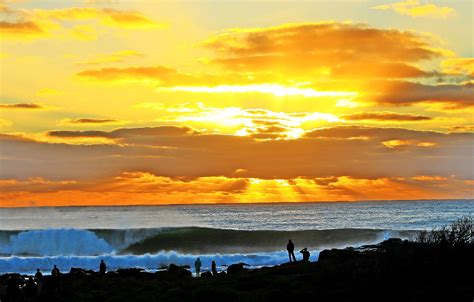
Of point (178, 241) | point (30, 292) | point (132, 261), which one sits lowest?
point (30, 292)

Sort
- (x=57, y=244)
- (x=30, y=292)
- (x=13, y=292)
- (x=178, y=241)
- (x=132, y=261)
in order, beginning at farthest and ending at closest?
(x=178, y=241)
(x=57, y=244)
(x=132, y=261)
(x=30, y=292)
(x=13, y=292)

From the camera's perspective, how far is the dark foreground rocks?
22844 mm

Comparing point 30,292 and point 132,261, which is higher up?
point 132,261

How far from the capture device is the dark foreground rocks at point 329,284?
22844 millimetres

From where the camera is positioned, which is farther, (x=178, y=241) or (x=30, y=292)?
(x=178, y=241)

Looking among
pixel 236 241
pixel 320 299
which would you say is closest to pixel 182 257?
pixel 236 241

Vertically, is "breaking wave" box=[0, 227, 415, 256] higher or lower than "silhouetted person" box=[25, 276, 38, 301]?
higher

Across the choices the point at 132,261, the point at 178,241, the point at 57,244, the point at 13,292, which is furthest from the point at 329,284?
the point at 57,244

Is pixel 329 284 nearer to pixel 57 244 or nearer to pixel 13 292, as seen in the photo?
pixel 13 292

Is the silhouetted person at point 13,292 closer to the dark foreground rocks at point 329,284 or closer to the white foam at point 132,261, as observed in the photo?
the dark foreground rocks at point 329,284

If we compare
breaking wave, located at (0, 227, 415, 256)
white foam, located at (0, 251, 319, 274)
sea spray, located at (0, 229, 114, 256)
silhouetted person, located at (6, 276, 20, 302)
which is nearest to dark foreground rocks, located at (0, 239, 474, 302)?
silhouetted person, located at (6, 276, 20, 302)

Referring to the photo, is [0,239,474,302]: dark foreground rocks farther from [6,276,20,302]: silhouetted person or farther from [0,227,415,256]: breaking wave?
[0,227,415,256]: breaking wave

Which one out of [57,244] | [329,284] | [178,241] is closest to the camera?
[329,284]

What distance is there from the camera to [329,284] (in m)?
26.0
